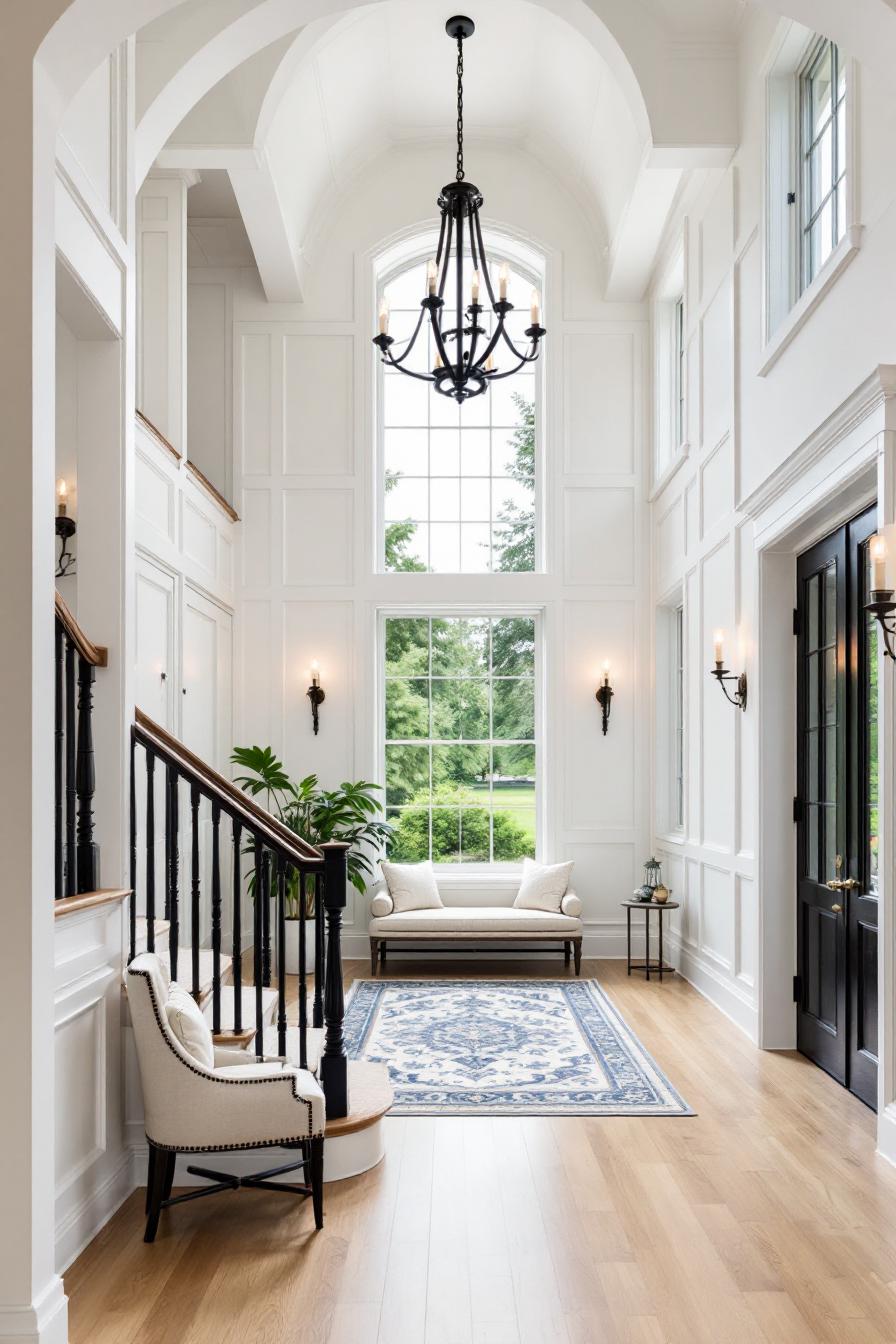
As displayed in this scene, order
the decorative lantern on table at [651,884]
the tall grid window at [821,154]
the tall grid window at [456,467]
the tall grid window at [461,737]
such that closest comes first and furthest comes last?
1. the tall grid window at [821,154]
2. the decorative lantern on table at [651,884]
3. the tall grid window at [461,737]
4. the tall grid window at [456,467]

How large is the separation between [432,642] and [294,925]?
2.35 metres

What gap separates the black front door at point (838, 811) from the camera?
4.57 metres

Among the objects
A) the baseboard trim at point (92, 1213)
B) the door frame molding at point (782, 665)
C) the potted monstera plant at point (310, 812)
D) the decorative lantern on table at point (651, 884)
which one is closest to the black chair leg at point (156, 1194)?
the baseboard trim at point (92, 1213)

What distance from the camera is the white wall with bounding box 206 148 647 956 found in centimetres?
861

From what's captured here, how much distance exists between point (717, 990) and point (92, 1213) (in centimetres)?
403

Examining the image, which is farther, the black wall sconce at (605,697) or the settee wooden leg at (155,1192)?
the black wall sconce at (605,697)

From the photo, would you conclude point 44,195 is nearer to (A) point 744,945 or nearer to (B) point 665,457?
(A) point 744,945

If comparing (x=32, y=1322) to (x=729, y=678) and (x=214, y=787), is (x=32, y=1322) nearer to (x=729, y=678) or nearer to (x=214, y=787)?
(x=214, y=787)

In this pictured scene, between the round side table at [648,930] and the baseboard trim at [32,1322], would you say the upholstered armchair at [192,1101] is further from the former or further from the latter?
the round side table at [648,930]

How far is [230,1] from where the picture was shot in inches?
176

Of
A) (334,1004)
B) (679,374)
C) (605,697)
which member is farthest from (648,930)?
(334,1004)

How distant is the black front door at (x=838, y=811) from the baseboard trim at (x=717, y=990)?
1.01 ft

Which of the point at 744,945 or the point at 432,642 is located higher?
the point at 432,642

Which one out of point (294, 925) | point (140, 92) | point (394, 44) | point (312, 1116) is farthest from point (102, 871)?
point (394, 44)
